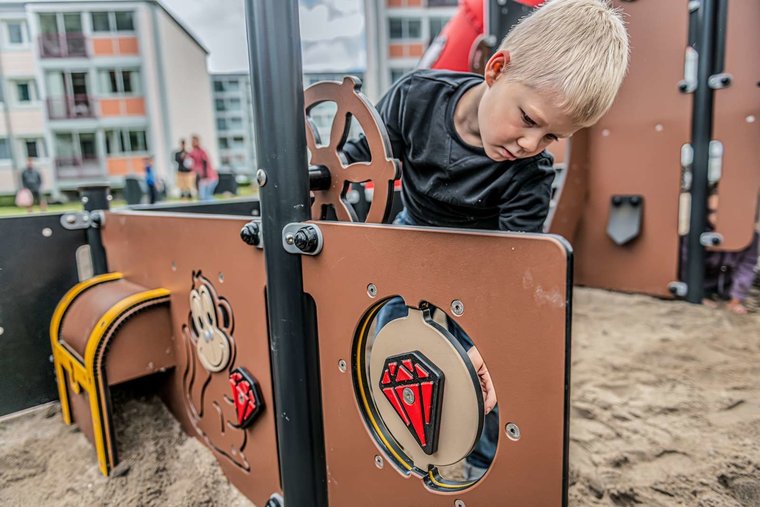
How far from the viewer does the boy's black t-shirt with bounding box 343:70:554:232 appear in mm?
815

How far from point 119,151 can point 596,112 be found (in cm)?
1639

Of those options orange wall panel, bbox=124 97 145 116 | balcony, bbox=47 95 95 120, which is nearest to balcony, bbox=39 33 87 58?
A: balcony, bbox=47 95 95 120

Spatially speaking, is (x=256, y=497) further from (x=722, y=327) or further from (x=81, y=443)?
(x=722, y=327)

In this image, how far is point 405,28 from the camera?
16.8 meters

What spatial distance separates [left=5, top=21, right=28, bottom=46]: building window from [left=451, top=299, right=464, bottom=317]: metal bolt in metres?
18.8

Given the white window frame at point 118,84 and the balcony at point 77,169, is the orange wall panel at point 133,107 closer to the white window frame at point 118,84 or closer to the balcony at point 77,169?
the white window frame at point 118,84

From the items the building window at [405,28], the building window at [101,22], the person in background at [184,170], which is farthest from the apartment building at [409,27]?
the person in background at [184,170]

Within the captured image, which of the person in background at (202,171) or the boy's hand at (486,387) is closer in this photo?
the boy's hand at (486,387)

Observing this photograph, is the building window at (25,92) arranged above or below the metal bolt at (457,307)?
above

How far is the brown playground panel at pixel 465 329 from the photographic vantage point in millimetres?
452

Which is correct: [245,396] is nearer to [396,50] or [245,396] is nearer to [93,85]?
[93,85]

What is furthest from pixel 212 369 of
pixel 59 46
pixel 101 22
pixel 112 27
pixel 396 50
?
pixel 59 46

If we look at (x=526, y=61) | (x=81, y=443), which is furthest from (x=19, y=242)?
(x=526, y=61)

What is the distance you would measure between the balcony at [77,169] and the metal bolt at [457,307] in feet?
54.0
